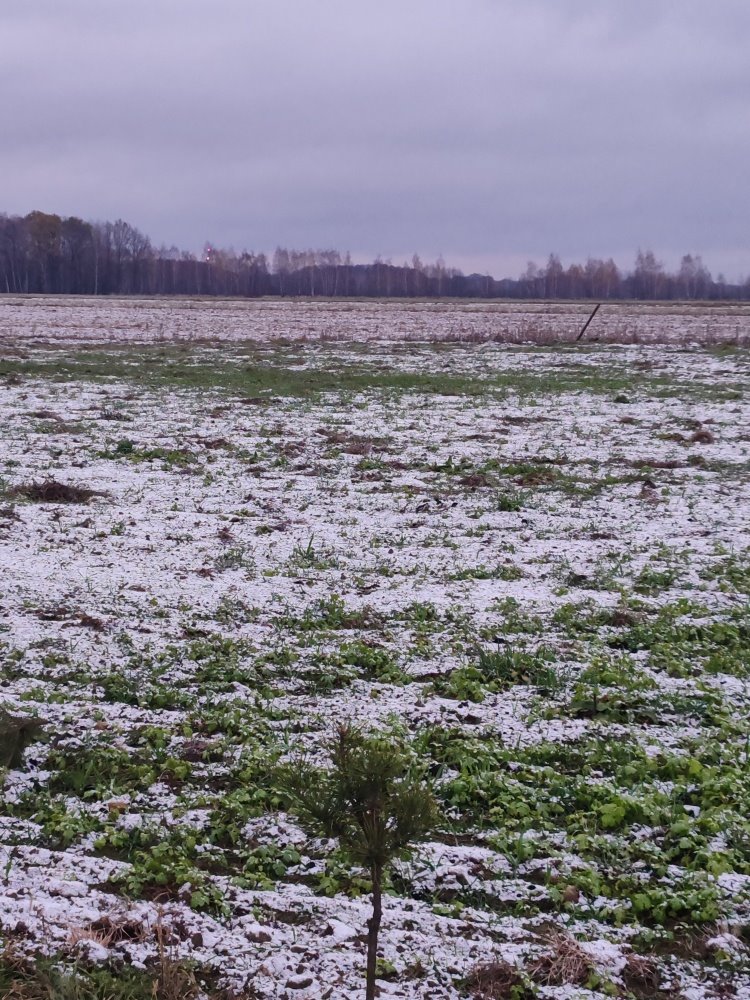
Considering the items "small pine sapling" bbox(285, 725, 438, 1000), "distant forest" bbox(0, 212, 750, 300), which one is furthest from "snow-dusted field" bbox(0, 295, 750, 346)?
"distant forest" bbox(0, 212, 750, 300)

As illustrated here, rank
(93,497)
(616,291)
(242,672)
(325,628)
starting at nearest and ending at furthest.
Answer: (242,672), (325,628), (93,497), (616,291)

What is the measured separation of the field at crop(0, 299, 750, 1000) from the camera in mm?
2928

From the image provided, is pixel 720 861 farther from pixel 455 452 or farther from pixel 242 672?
pixel 455 452

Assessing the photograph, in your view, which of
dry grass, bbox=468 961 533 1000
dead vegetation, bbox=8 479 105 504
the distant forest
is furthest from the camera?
the distant forest

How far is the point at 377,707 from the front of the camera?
15.2ft

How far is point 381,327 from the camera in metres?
39.1

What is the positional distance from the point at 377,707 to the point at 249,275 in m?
126

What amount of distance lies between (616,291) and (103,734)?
428 feet

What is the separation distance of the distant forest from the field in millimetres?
105417

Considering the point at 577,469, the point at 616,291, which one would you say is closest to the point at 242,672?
the point at 577,469

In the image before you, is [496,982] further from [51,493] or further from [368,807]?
[51,493]

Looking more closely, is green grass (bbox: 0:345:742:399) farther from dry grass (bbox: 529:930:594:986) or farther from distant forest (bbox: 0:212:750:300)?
distant forest (bbox: 0:212:750:300)

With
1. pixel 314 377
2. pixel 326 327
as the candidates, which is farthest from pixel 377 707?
pixel 326 327

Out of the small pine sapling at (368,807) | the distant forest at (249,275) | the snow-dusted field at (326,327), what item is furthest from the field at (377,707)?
the distant forest at (249,275)
